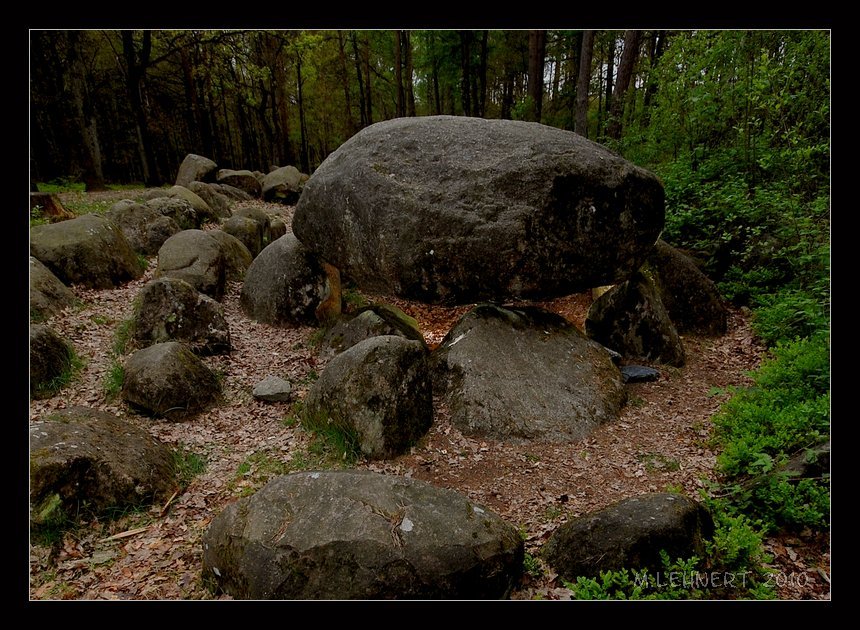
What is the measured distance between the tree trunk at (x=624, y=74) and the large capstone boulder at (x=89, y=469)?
45.8 ft

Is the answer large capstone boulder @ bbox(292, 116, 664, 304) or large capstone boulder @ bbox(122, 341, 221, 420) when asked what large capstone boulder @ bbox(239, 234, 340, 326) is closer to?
large capstone boulder @ bbox(292, 116, 664, 304)

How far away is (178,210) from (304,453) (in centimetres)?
939

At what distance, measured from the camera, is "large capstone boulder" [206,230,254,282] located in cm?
1039

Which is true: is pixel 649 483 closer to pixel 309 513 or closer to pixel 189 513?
pixel 309 513

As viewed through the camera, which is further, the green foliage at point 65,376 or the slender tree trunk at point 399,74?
the slender tree trunk at point 399,74

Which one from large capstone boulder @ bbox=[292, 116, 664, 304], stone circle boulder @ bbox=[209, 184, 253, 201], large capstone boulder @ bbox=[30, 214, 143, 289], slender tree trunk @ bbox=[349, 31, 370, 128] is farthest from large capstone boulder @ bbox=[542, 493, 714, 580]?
slender tree trunk @ bbox=[349, 31, 370, 128]

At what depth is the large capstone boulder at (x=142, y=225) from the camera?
1096cm

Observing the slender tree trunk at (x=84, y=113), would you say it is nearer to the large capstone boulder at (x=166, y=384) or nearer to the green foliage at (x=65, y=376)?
the green foliage at (x=65, y=376)

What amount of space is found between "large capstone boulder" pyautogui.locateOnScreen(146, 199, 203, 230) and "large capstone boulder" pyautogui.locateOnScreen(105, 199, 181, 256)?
47cm

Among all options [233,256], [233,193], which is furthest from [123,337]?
[233,193]

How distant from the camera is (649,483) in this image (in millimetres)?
5070

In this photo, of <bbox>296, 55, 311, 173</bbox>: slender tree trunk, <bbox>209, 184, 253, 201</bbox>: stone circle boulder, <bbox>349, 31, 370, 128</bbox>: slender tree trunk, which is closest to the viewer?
<bbox>209, 184, 253, 201</bbox>: stone circle boulder

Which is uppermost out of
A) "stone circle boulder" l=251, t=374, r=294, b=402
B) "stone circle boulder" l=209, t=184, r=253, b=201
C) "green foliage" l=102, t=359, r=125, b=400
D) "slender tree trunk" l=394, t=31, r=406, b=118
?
"slender tree trunk" l=394, t=31, r=406, b=118

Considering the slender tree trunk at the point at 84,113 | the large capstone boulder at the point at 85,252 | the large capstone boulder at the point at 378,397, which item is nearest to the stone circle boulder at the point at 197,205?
the large capstone boulder at the point at 85,252
